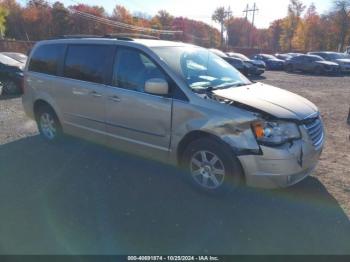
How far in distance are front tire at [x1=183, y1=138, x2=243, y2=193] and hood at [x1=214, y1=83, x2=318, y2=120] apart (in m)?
0.60

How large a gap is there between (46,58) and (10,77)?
21.7 ft

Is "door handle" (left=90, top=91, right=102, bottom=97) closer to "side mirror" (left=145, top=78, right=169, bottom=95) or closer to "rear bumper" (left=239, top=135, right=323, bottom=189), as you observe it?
"side mirror" (left=145, top=78, right=169, bottom=95)

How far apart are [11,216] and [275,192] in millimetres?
3184

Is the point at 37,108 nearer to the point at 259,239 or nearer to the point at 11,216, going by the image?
the point at 11,216

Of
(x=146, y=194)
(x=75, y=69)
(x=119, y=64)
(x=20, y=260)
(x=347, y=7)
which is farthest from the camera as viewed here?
(x=347, y=7)

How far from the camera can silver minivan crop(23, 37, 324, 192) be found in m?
3.74

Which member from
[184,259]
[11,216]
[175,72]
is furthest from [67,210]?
[175,72]

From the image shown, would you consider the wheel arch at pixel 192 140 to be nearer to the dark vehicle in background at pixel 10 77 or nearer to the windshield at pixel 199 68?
the windshield at pixel 199 68

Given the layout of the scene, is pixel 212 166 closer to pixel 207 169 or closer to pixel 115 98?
pixel 207 169

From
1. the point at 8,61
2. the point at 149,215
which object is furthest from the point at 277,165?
the point at 8,61

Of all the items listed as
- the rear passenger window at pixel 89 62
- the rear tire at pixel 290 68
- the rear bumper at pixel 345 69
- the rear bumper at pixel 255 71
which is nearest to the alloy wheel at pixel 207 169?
the rear passenger window at pixel 89 62

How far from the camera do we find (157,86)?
13.6 ft

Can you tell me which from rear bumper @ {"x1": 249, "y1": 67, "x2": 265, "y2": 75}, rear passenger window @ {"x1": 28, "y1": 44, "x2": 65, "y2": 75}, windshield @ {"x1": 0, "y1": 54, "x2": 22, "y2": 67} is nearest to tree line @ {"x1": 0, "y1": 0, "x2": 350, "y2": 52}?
rear bumper @ {"x1": 249, "y1": 67, "x2": 265, "y2": 75}

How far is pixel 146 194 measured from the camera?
14.0 feet
